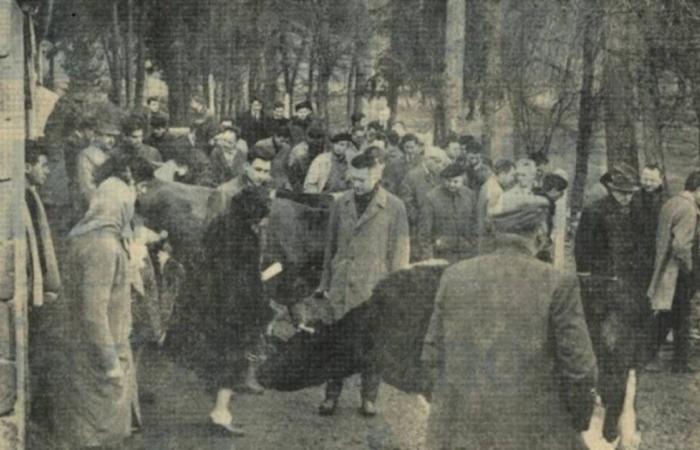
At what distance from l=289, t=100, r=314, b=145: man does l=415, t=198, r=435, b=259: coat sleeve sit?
3.50 feet

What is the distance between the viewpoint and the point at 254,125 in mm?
6723

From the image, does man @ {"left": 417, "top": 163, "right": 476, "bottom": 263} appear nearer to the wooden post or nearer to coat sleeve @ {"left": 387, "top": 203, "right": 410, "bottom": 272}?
coat sleeve @ {"left": 387, "top": 203, "right": 410, "bottom": 272}

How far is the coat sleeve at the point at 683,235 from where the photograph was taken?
5.78 metres

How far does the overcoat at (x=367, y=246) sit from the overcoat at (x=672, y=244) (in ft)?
4.50

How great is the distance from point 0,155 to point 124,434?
1357 mm

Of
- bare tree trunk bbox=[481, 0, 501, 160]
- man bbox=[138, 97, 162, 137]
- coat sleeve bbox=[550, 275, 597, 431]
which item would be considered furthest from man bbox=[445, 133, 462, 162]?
coat sleeve bbox=[550, 275, 597, 431]

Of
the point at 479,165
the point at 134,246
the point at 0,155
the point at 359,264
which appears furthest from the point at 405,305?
the point at 0,155

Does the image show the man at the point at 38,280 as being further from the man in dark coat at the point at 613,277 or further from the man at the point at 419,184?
the man in dark coat at the point at 613,277

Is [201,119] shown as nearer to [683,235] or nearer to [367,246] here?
[367,246]

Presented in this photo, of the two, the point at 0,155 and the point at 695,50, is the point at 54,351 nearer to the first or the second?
the point at 0,155

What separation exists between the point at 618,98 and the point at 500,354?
2362 millimetres

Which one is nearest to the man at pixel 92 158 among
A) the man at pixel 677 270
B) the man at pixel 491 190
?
the man at pixel 491 190

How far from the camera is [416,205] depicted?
5727mm

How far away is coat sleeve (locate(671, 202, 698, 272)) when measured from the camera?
578cm
